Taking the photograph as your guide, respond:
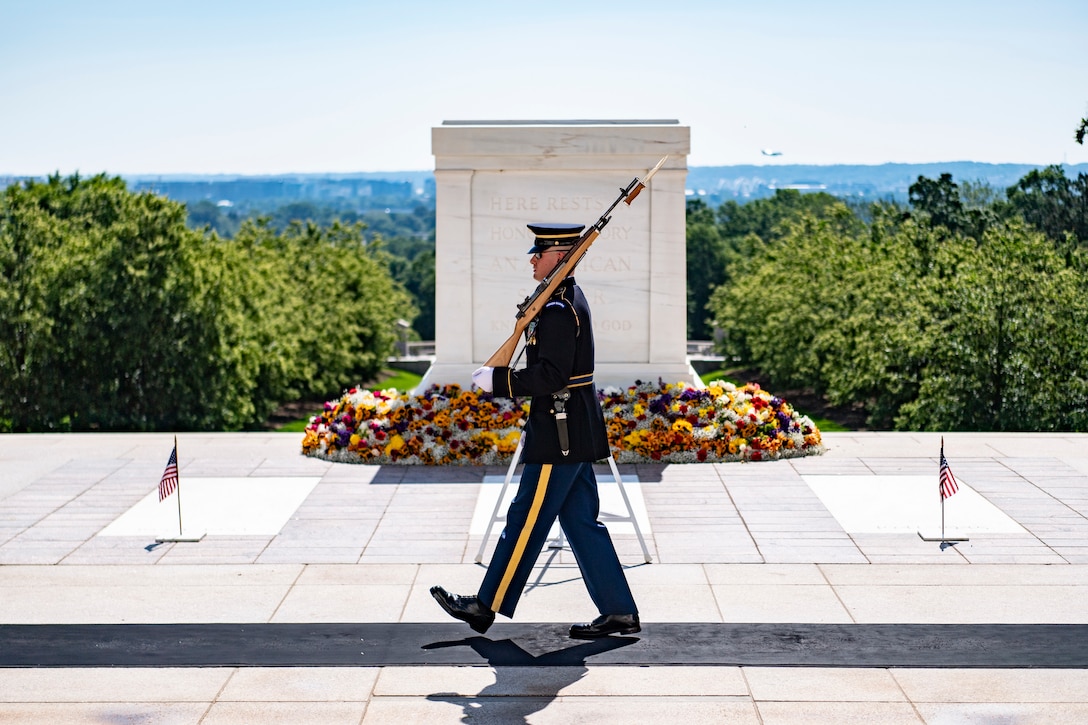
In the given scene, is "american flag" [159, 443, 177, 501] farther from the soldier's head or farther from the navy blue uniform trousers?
the soldier's head

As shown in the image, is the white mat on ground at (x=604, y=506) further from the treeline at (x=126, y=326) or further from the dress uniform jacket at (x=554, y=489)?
the treeline at (x=126, y=326)

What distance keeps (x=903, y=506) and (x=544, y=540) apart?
349 cm

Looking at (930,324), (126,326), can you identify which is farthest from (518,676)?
(126,326)

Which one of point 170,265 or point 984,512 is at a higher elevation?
point 170,265

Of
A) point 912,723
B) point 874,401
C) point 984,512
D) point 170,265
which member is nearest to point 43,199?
point 170,265

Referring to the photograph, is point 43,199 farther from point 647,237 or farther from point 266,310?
point 647,237

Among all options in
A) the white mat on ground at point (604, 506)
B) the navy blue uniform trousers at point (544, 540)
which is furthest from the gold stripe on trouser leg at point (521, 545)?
the white mat on ground at point (604, 506)

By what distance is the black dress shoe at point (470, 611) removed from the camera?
6371 millimetres

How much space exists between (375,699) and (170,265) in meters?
16.2

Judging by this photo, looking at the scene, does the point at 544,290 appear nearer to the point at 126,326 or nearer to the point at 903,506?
the point at 903,506

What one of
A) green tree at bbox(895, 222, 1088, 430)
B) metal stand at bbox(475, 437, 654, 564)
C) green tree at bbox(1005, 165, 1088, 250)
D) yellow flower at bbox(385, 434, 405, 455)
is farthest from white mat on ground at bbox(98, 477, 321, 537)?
green tree at bbox(1005, 165, 1088, 250)

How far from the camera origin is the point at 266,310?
27641 mm

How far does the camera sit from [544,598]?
277 inches

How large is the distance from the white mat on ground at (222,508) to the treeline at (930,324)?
29.6ft
